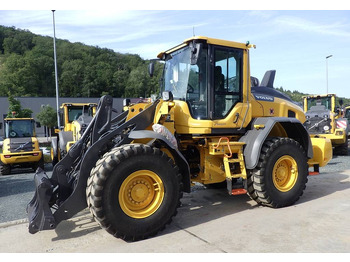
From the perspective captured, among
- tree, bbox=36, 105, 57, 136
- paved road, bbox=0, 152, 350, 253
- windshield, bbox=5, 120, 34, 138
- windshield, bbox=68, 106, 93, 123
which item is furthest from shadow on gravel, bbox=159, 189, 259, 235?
tree, bbox=36, 105, 57, 136

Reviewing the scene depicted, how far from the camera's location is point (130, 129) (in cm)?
469

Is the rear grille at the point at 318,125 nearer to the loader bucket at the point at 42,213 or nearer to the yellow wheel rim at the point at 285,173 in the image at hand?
the yellow wheel rim at the point at 285,173

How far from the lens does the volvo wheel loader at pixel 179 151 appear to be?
12.9 feet

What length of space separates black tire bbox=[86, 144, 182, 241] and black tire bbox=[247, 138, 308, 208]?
155 cm

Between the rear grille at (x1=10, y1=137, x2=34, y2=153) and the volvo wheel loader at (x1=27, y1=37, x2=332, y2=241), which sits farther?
the rear grille at (x1=10, y1=137, x2=34, y2=153)

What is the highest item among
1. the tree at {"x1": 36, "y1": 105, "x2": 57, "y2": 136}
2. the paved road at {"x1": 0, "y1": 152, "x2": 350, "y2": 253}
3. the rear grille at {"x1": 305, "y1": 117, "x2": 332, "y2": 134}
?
the tree at {"x1": 36, "y1": 105, "x2": 57, "y2": 136}

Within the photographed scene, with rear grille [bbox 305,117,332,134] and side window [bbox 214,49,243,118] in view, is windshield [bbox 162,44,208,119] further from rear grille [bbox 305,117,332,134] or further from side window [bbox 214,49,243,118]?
rear grille [bbox 305,117,332,134]

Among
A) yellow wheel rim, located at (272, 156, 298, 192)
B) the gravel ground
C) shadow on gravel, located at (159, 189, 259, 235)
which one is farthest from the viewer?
the gravel ground

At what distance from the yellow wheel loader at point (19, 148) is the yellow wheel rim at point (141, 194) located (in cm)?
796

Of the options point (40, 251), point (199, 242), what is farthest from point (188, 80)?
point (40, 251)

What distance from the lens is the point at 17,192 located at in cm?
743

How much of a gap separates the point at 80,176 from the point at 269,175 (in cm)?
312

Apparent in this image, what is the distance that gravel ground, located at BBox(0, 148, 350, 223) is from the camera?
5534 mm

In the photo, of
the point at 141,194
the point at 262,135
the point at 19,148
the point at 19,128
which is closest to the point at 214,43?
the point at 262,135
